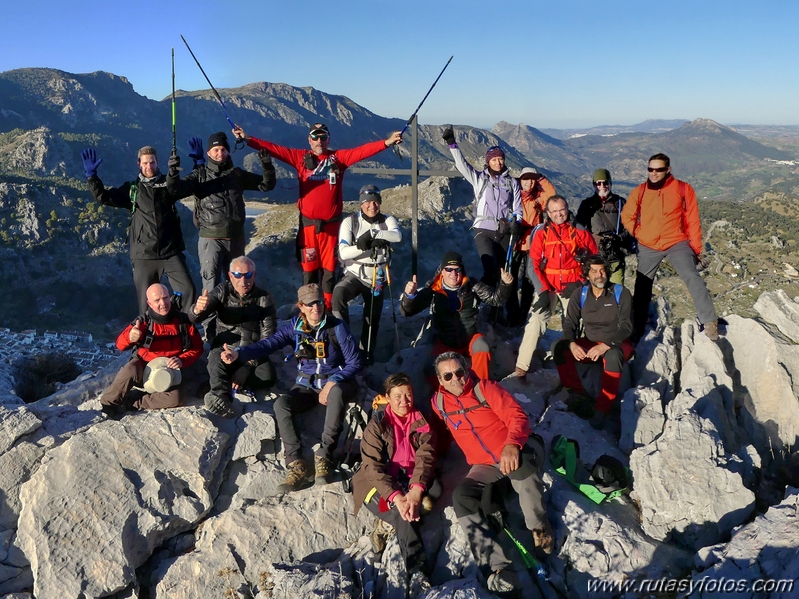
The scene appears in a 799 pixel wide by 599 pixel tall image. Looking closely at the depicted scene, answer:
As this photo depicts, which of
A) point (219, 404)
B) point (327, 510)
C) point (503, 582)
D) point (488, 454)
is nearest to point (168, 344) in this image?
point (219, 404)

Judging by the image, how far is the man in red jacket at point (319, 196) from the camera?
9.49 meters

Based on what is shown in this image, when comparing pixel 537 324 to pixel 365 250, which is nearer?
pixel 365 250

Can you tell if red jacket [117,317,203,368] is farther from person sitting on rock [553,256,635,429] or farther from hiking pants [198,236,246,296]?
person sitting on rock [553,256,635,429]

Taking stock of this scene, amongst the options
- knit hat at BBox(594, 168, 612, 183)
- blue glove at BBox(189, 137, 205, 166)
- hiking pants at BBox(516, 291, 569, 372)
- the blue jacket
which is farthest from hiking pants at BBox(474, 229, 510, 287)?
blue glove at BBox(189, 137, 205, 166)

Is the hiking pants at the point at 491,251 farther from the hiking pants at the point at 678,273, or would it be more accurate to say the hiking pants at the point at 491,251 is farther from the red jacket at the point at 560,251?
the hiking pants at the point at 678,273

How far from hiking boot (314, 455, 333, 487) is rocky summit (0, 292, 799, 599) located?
103 millimetres

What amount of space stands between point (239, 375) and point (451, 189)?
90331 mm

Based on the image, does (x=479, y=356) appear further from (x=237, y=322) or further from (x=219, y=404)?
(x=219, y=404)

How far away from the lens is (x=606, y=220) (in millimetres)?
10094

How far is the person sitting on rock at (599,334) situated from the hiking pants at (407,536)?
3.81 meters

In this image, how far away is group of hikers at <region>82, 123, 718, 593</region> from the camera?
644cm

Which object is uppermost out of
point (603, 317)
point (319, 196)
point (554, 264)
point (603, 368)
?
point (319, 196)

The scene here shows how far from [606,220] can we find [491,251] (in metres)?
2.30

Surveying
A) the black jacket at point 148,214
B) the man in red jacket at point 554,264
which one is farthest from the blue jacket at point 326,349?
the man in red jacket at point 554,264
